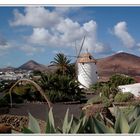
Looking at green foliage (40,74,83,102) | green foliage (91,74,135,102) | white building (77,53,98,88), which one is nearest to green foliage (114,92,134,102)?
green foliage (91,74,135,102)

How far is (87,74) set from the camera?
22.5 metres

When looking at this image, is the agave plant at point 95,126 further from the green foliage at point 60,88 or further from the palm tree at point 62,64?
the palm tree at point 62,64

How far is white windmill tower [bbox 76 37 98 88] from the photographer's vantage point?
71.5 ft

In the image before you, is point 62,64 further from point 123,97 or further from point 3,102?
point 3,102

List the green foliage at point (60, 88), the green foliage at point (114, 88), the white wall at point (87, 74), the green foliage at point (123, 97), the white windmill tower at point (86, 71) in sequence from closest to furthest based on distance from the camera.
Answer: the green foliage at point (123, 97)
the green foliage at point (114, 88)
the green foliage at point (60, 88)
the white windmill tower at point (86, 71)
the white wall at point (87, 74)

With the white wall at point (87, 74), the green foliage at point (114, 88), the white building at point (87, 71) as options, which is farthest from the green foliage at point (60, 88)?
the white wall at point (87, 74)

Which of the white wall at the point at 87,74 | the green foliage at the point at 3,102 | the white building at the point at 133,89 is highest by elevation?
the white wall at the point at 87,74

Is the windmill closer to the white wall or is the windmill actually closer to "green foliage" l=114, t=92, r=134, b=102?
the white wall

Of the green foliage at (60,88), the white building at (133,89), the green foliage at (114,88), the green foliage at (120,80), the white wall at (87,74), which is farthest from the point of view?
the white wall at (87,74)

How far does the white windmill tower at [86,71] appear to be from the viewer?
21806 millimetres

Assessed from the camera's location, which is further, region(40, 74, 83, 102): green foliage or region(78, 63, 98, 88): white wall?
region(78, 63, 98, 88): white wall

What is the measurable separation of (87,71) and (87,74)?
629 millimetres
